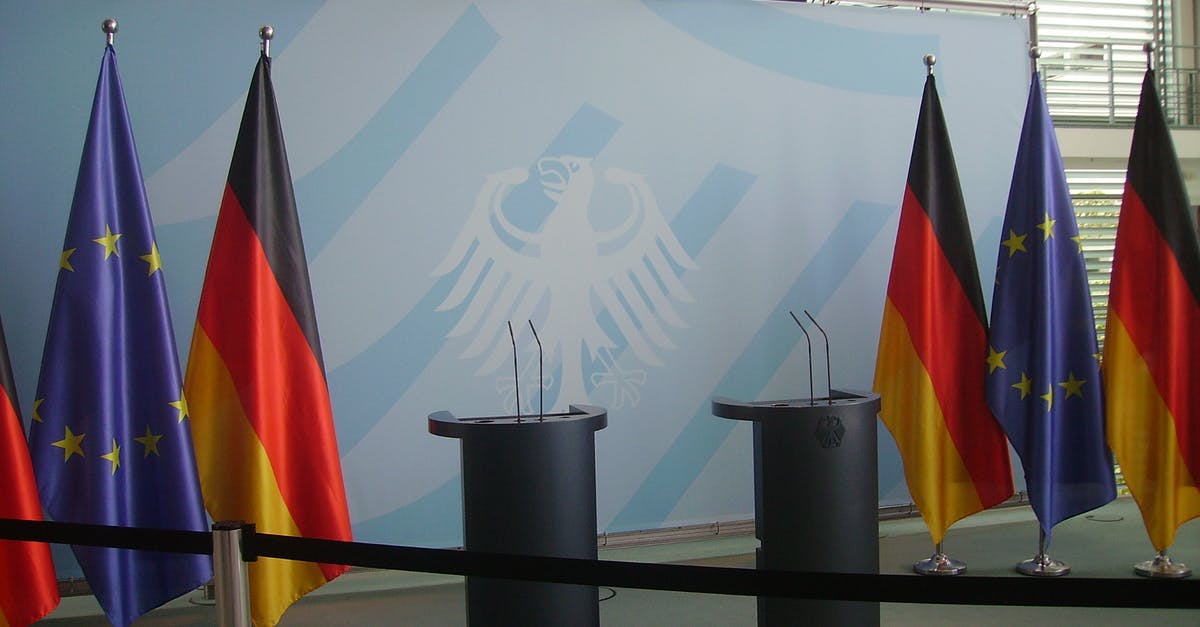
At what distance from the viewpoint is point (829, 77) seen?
16.4ft

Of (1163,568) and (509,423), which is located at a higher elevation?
(509,423)

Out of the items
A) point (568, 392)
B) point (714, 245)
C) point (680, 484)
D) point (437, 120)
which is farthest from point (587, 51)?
point (680, 484)

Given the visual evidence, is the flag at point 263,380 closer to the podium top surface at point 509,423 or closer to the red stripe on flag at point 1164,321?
the podium top surface at point 509,423

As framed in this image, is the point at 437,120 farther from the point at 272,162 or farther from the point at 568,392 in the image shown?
the point at 568,392

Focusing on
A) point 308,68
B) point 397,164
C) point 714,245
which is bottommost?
point 714,245

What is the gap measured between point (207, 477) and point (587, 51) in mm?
2504

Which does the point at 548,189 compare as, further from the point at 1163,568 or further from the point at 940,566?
the point at 1163,568

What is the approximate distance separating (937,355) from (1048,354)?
433mm

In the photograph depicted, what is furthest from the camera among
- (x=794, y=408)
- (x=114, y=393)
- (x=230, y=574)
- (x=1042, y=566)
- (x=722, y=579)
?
(x=1042, y=566)

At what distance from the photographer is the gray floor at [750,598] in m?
3.69

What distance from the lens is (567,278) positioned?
4590mm

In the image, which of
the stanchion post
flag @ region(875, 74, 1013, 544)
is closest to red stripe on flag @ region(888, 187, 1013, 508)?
flag @ region(875, 74, 1013, 544)

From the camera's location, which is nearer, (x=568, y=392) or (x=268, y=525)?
(x=268, y=525)

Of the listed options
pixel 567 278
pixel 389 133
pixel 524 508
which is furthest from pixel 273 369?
pixel 567 278
